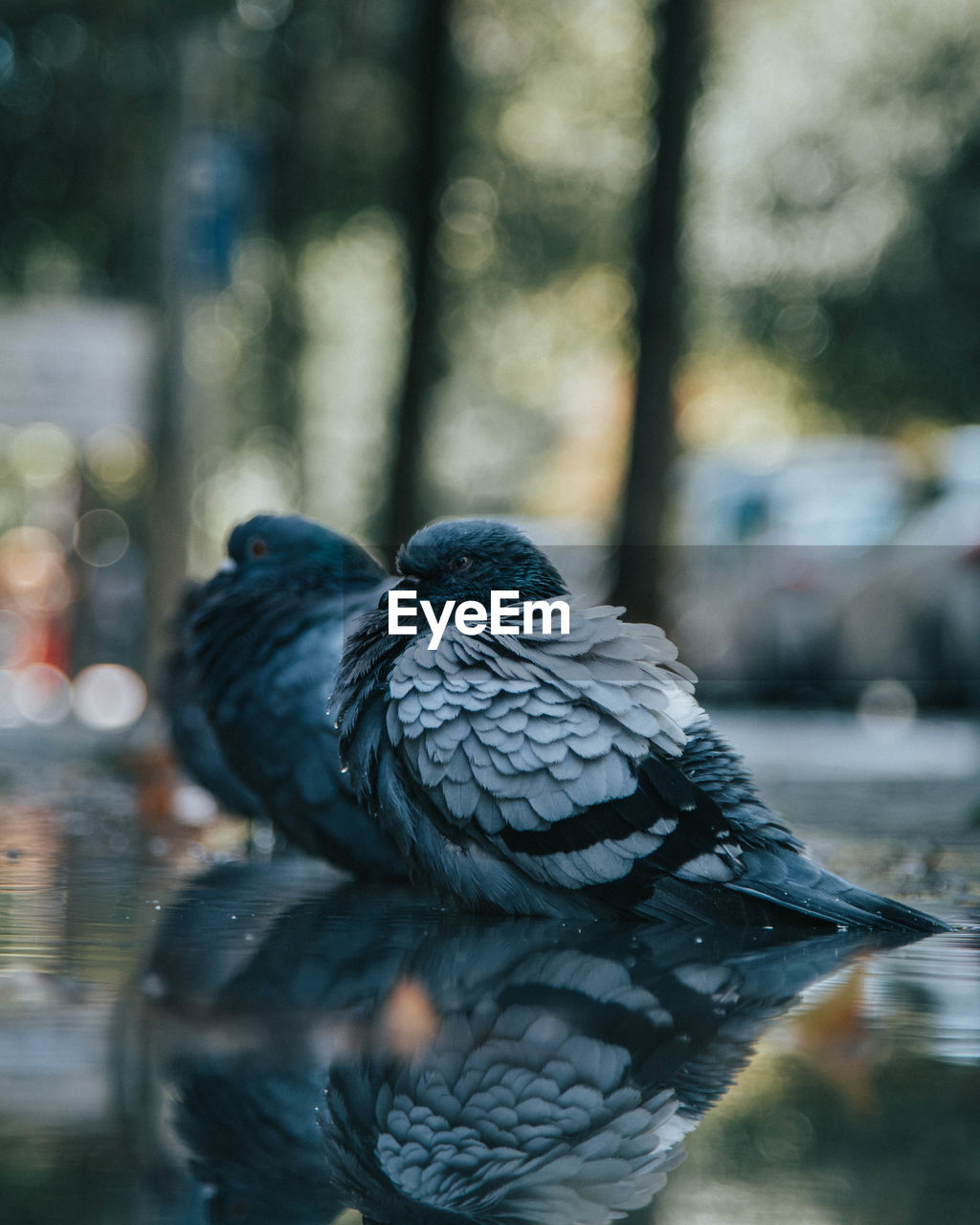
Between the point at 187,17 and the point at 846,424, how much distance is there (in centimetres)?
1321

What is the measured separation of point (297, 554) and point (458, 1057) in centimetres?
274

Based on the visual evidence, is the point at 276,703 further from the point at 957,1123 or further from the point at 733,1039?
the point at 957,1123

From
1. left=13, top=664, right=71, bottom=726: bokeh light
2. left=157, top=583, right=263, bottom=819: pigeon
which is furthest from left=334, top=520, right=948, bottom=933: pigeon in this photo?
left=13, top=664, right=71, bottom=726: bokeh light

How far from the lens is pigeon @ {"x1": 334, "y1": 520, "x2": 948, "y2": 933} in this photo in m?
3.69

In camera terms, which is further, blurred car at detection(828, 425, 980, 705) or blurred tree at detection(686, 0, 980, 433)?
blurred tree at detection(686, 0, 980, 433)

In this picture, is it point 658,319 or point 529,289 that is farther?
point 529,289

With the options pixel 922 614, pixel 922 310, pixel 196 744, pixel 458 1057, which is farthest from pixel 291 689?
pixel 922 310

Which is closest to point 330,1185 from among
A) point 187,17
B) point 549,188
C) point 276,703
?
point 276,703

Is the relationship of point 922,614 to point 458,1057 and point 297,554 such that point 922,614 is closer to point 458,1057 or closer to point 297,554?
point 297,554

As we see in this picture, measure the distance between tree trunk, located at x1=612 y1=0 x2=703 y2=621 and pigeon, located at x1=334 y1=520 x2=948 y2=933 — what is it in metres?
7.78

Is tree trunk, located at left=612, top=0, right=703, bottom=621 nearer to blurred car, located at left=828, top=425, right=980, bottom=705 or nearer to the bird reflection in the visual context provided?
blurred car, located at left=828, top=425, right=980, bottom=705

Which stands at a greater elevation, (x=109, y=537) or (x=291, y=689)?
(x=291, y=689)

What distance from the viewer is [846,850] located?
19.1 feet

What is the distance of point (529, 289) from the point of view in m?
18.8
